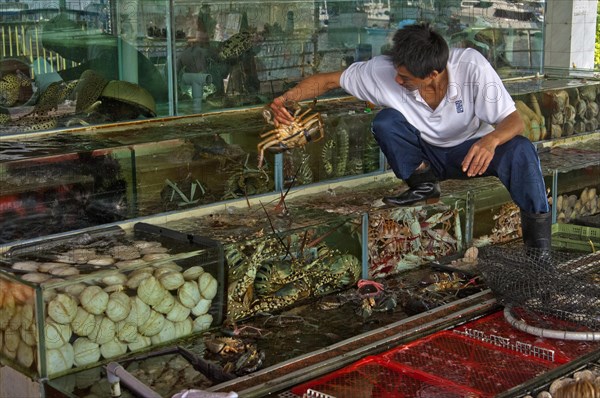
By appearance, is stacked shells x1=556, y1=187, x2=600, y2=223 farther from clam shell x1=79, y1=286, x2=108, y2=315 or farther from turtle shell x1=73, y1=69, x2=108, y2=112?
clam shell x1=79, y1=286, x2=108, y2=315

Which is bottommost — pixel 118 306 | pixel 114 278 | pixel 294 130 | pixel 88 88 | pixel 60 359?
pixel 60 359

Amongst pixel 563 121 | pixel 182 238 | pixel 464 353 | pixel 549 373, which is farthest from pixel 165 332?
pixel 563 121

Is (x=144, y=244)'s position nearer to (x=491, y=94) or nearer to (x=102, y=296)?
(x=102, y=296)

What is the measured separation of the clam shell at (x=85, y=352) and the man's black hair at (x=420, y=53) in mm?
1689

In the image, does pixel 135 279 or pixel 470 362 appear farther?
pixel 135 279

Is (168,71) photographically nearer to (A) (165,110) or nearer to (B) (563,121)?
(A) (165,110)

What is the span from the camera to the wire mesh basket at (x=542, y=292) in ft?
12.3

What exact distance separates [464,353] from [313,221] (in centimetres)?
113

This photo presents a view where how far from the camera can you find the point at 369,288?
442 cm

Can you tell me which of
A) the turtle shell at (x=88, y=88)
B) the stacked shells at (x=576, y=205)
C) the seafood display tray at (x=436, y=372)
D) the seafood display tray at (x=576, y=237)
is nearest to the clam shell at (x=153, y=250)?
the seafood display tray at (x=436, y=372)

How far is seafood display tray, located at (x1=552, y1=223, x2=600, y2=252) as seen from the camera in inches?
Result: 196

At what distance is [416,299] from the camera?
167 inches

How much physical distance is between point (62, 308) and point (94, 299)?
0.15 metres

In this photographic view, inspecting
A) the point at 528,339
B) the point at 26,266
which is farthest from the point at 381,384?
the point at 26,266
